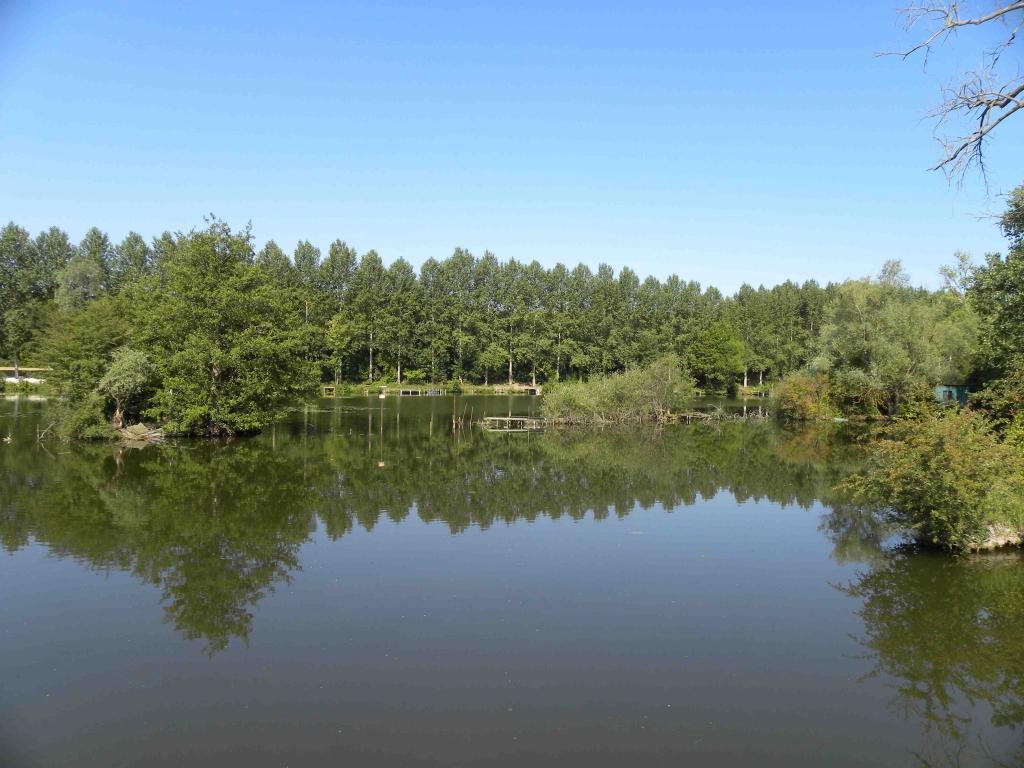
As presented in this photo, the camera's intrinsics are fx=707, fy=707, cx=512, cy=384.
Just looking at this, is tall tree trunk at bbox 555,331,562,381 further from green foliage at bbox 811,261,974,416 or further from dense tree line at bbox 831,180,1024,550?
dense tree line at bbox 831,180,1024,550

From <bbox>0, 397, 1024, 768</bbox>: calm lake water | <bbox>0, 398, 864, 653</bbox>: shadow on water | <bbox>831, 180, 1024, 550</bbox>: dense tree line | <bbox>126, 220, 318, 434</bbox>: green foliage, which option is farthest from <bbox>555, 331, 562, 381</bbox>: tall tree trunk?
<bbox>0, 397, 1024, 768</bbox>: calm lake water

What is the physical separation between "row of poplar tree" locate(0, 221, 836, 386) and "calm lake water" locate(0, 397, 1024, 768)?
54487mm

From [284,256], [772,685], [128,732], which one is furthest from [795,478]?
[284,256]

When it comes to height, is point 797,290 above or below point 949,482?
above

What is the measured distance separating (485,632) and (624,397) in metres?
35.9

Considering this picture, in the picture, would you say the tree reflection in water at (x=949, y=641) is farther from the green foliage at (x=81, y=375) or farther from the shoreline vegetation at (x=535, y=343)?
the green foliage at (x=81, y=375)

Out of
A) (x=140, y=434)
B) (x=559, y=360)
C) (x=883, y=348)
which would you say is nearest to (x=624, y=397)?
(x=883, y=348)

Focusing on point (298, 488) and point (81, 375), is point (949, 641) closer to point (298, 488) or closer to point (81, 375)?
point (298, 488)

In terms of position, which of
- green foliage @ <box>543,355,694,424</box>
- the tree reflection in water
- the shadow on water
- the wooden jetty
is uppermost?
green foliage @ <box>543,355,694,424</box>

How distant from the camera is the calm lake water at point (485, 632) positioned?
792cm

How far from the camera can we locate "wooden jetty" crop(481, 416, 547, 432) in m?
40.3

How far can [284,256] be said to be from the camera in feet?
251

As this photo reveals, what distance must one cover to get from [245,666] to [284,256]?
72.5 metres

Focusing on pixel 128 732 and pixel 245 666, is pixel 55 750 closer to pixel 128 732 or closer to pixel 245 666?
pixel 128 732
